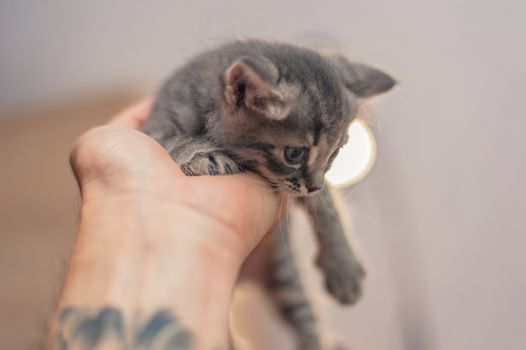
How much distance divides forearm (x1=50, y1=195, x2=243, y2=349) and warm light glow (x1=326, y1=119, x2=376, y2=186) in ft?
1.63

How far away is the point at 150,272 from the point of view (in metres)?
0.76

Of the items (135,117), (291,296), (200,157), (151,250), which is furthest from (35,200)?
(151,250)

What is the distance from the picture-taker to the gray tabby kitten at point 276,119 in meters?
0.90

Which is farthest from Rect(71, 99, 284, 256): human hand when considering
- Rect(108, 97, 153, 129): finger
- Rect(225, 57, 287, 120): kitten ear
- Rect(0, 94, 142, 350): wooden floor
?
Rect(0, 94, 142, 350): wooden floor

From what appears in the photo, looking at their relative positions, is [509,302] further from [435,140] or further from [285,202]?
[285,202]

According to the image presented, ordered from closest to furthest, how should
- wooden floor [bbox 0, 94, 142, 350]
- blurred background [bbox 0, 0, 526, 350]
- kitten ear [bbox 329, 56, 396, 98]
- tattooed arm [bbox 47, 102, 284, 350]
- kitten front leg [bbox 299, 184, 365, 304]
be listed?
tattooed arm [bbox 47, 102, 284, 350], kitten ear [bbox 329, 56, 396, 98], kitten front leg [bbox 299, 184, 365, 304], blurred background [bbox 0, 0, 526, 350], wooden floor [bbox 0, 94, 142, 350]

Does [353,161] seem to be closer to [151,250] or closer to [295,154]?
[295,154]

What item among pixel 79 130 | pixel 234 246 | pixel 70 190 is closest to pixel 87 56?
pixel 79 130

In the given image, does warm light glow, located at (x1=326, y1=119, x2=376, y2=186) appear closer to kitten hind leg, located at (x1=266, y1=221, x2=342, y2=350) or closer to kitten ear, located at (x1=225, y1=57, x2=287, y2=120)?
kitten hind leg, located at (x1=266, y1=221, x2=342, y2=350)

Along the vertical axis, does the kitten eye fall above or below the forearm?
above

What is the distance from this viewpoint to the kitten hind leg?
1.46 m

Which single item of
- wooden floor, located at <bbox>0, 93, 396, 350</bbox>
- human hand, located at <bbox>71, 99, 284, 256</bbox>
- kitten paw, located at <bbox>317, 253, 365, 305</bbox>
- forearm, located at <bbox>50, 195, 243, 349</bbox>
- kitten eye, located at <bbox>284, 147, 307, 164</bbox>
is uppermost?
kitten eye, located at <bbox>284, 147, 307, 164</bbox>

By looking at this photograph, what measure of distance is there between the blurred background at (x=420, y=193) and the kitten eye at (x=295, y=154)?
0.56m

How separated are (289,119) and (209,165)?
0.19 meters
